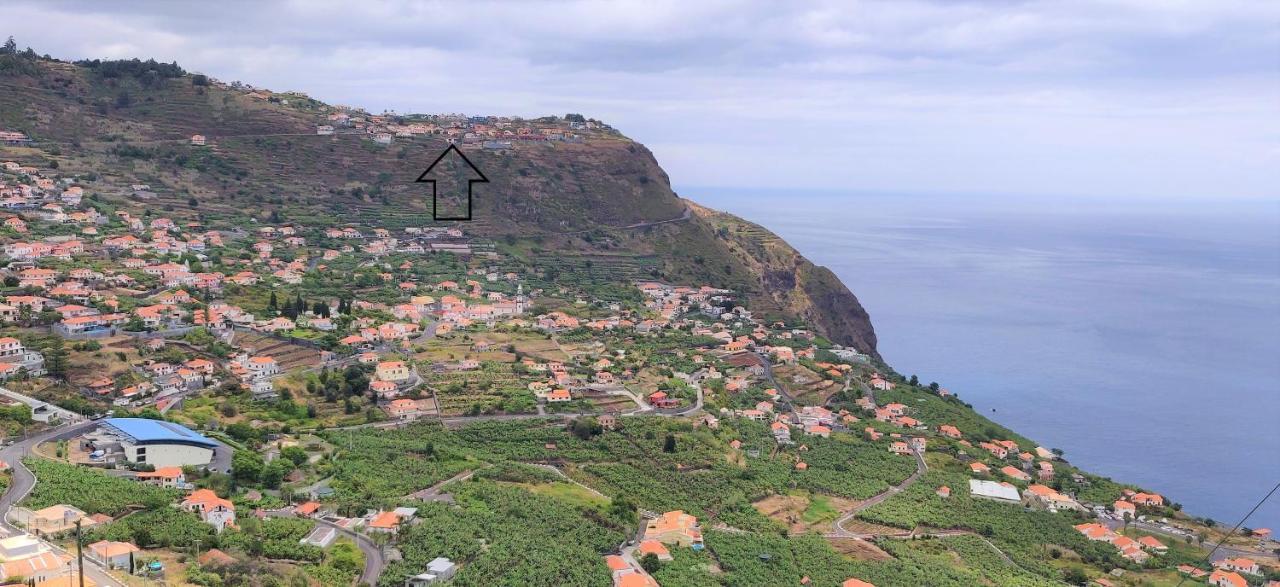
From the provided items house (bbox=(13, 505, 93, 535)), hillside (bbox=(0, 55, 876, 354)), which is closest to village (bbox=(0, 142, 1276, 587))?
house (bbox=(13, 505, 93, 535))

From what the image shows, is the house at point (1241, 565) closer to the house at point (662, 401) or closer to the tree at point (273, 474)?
the house at point (662, 401)

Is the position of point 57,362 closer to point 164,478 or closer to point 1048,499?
point 164,478

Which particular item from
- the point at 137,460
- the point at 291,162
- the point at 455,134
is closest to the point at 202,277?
the point at 137,460

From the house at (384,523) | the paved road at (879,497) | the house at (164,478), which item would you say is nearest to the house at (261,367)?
the house at (164,478)

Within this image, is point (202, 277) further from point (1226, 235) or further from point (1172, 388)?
point (1226, 235)

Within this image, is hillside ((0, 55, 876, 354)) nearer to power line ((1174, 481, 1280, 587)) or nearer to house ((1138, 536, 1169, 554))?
power line ((1174, 481, 1280, 587))
